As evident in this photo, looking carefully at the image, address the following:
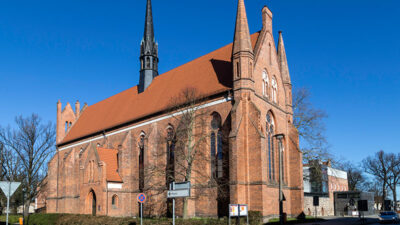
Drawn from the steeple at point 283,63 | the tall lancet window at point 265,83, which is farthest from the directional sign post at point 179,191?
the steeple at point 283,63

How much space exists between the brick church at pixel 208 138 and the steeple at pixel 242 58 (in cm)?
7

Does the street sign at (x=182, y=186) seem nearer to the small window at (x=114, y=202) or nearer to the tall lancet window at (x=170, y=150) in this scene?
the tall lancet window at (x=170, y=150)

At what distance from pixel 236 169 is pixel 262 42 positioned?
36.3ft

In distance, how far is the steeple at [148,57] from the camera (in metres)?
40.5

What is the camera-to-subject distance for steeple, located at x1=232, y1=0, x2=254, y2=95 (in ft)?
84.5

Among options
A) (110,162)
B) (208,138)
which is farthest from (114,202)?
(208,138)

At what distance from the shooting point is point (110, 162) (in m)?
34.9

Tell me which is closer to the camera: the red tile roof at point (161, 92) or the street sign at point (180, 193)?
the street sign at point (180, 193)

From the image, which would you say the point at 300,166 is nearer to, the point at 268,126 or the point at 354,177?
the point at 268,126

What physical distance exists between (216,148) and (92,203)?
46.3 feet

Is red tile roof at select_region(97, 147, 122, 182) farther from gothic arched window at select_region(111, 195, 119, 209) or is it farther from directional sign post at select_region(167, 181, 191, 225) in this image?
directional sign post at select_region(167, 181, 191, 225)

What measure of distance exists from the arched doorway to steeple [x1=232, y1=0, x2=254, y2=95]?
17.4 meters

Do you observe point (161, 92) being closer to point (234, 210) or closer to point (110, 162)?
point (110, 162)

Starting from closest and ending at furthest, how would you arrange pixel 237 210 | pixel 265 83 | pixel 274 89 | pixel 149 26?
pixel 237 210, pixel 265 83, pixel 274 89, pixel 149 26
